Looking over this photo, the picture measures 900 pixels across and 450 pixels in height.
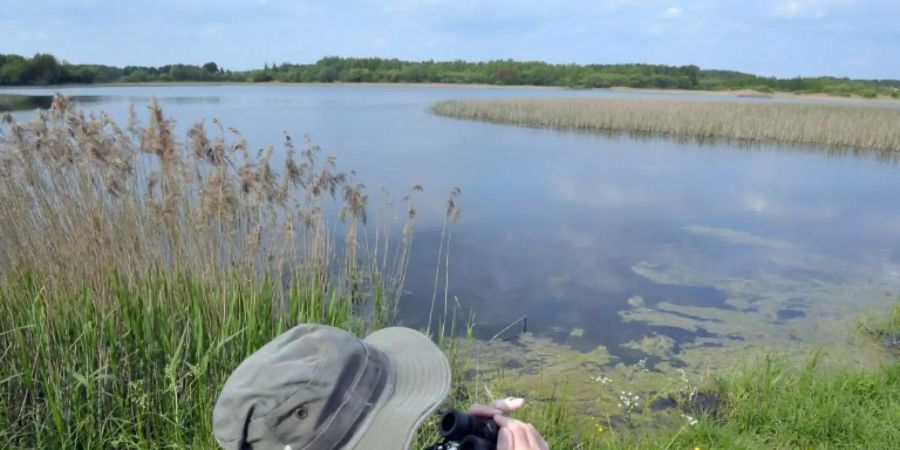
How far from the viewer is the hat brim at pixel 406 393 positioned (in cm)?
103

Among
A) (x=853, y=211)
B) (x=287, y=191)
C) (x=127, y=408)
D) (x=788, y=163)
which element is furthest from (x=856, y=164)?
(x=127, y=408)

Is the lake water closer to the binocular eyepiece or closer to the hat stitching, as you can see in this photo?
the binocular eyepiece

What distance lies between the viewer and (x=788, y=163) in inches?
502

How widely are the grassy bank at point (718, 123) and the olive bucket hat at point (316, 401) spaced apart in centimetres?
1677

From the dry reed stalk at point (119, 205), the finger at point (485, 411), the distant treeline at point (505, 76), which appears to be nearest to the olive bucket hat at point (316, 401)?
the finger at point (485, 411)

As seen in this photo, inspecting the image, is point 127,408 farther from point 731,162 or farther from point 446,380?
point 731,162

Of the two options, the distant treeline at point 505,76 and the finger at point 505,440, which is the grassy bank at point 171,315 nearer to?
the finger at point 505,440

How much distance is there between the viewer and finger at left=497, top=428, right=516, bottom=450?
3.52 ft

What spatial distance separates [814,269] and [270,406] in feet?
20.8

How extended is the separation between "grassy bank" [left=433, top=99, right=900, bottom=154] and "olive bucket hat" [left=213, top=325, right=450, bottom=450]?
55.0 feet

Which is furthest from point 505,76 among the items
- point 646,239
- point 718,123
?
point 646,239

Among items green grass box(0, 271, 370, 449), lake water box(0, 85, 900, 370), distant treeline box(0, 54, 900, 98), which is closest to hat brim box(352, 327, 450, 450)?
green grass box(0, 271, 370, 449)

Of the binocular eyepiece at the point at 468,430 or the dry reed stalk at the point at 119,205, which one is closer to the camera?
the binocular eyepiece at the point at 468,430

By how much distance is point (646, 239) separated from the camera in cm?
693
